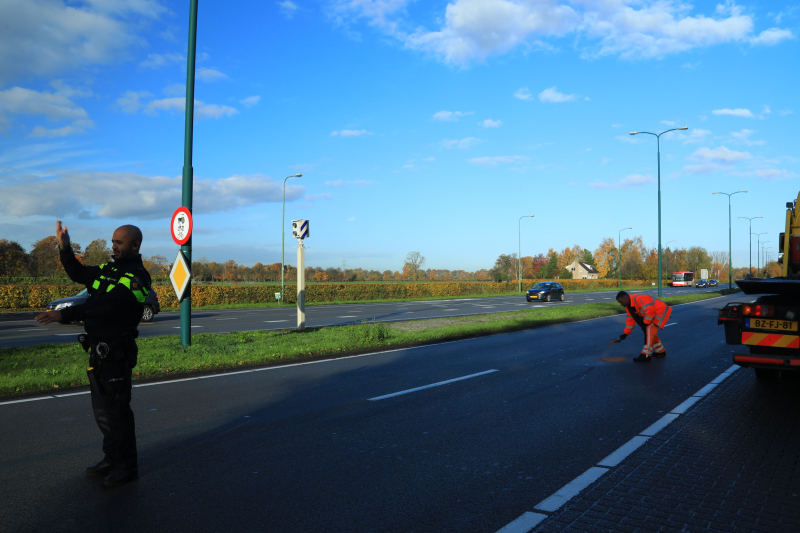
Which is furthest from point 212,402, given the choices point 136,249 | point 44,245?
point 44,245

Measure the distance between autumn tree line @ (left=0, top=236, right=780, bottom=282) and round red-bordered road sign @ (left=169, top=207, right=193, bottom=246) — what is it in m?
39.5

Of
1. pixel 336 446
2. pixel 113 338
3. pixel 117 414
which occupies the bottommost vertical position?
pixel 336 446

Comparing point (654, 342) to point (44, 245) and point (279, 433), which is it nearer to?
point (279, 433)

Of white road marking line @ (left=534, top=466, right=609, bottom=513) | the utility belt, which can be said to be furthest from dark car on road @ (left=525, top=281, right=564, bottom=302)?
the utility belt

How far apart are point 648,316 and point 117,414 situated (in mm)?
9795

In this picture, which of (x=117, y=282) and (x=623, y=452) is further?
(x=623, y=452)

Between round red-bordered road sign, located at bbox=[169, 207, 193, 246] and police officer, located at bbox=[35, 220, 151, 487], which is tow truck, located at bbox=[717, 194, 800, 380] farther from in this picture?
round red-bordered road sign, located at bbox=[169, 207, 193, 246]

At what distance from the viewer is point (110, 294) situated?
13.3ft

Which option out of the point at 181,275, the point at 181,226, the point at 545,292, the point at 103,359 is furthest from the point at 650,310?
the point at 545,292

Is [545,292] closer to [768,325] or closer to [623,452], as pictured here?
[768,325]

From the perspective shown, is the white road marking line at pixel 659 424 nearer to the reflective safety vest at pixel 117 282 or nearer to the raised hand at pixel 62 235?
the reflective safety vest at pixel 117 282

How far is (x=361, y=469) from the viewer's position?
448 centimetres

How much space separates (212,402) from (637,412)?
17.3 ft

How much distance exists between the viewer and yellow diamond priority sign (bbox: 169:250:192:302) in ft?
33.8
